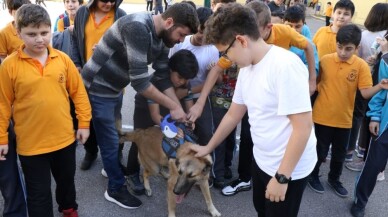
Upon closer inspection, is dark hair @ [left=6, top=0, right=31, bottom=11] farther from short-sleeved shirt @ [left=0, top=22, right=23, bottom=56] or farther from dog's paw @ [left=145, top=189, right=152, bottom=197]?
dog's paw @ [left=145, top=189, right=152, bottom=197]

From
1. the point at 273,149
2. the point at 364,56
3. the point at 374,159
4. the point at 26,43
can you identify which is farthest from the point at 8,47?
the point at 364,56

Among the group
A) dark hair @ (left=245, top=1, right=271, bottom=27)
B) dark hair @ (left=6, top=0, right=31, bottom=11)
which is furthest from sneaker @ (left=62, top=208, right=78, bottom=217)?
dark hair @ (left=245, top=1, right=271, bottom=27)

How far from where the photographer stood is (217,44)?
1726 mm

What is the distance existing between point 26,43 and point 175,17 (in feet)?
3.43

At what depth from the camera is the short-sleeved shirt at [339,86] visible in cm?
328

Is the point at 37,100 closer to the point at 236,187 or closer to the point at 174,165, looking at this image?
the point at 174,165

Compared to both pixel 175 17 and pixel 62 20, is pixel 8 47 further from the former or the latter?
pixel 175 17

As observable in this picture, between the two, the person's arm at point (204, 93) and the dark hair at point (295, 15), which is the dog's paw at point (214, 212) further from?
the dark hair at point (295, 15)

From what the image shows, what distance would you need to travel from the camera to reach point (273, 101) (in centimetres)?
170

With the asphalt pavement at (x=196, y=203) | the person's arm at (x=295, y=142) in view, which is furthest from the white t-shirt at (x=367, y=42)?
the person's arm at (x=295, y=142)

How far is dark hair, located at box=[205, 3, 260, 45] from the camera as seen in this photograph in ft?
5.37

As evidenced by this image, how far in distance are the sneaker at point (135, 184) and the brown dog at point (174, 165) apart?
2.2 inches

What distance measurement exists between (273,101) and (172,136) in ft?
4.80

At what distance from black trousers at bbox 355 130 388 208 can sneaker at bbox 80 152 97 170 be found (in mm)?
2825
